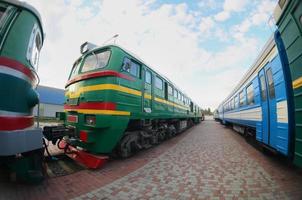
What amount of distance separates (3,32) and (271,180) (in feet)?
17.7

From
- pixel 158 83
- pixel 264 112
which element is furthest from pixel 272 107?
pixel 158 83

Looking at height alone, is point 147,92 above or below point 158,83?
below

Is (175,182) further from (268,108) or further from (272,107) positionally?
(268,108)

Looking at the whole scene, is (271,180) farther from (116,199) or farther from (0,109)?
(0,109)

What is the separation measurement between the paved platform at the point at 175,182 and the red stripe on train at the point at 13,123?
4.05 feet

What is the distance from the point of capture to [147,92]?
22.7 ft

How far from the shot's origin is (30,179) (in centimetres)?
328

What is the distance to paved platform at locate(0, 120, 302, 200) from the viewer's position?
3389 mm

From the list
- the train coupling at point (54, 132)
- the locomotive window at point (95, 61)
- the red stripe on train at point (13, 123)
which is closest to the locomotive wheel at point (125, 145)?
the train coupling at point (54, 132)

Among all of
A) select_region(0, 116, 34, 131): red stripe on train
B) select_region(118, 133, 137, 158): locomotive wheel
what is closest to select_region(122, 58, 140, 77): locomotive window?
select_region(118, 133, 137, 158): locomotive wheel

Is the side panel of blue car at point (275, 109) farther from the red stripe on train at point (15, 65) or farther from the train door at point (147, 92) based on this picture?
the red stripe on train at point (15, 65)

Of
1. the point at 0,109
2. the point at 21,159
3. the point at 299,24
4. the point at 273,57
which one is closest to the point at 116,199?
the point at 21,159

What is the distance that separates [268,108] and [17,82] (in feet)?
17.2

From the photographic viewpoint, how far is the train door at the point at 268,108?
4.36m
